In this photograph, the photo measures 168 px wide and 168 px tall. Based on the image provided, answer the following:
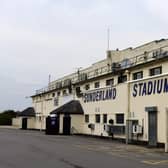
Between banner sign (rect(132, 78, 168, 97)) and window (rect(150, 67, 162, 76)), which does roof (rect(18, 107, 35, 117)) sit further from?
banner sign (rect(132, 78, 168, 97))

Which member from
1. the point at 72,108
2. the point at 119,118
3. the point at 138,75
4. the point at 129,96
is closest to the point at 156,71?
the point at 138,75

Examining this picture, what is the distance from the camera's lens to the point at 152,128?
31109 millimetres

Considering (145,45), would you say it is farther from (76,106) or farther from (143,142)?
(143,142)

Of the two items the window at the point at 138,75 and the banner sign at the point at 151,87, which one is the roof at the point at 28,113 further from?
the banner sign at the point at 151,87

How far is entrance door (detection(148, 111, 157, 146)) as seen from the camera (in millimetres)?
30625

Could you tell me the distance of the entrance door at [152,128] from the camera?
30.6 m

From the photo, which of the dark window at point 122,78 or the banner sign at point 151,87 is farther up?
the dark window at point 122,78

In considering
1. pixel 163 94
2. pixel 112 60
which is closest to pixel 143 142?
pixel 163 94

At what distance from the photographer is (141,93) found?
109 ft

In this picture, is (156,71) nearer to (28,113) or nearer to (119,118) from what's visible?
(119,118)

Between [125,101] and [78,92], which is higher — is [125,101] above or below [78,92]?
below

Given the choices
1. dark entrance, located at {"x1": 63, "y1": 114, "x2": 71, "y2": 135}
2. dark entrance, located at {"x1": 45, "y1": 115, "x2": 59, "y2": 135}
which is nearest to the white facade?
dark entrance, located at {"x1": 63, "y1": 114, "x2": 71, "y2": 135}

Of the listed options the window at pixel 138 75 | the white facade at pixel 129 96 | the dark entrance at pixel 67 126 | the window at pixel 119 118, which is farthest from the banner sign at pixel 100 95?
the dark entrance at pixel 67 126

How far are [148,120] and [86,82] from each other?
66.4 ft
